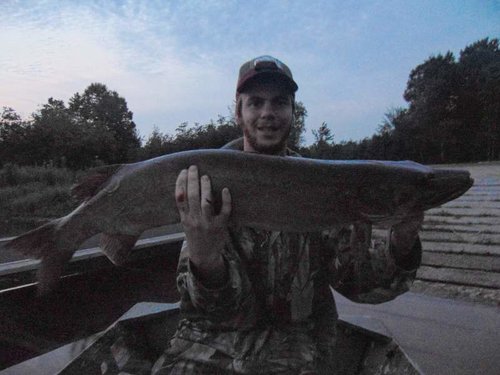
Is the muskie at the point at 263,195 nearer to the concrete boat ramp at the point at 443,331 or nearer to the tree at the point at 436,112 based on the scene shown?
the concrete boat ramp at the point at 443,331

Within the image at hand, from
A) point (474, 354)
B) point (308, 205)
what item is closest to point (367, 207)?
point (308, 205)

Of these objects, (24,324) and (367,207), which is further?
(24,324)

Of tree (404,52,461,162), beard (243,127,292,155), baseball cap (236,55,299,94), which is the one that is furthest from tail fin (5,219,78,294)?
tree (404,52,461,162)

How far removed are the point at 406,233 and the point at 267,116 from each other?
3.76ft

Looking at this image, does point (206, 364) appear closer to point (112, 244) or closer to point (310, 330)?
point (310, 330)

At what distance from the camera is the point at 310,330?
2.50m

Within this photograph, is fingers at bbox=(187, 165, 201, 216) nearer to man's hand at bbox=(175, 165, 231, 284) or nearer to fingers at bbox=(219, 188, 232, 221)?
man's hand at bbox=(175, 165, 231, 284)

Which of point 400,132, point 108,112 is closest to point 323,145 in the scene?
point 400,132

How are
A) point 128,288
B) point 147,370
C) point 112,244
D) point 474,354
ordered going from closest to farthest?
1. point 112,244
2. point 147,370
3. point 474,354
4. point 128,288

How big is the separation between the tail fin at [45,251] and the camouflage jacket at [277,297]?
0.70 m

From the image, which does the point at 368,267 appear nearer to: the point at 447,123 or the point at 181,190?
the point at 181,190

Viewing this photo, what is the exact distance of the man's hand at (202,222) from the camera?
2.14 metres

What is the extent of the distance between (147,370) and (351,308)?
2.95 meters

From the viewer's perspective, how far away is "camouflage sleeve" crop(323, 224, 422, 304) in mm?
2531
